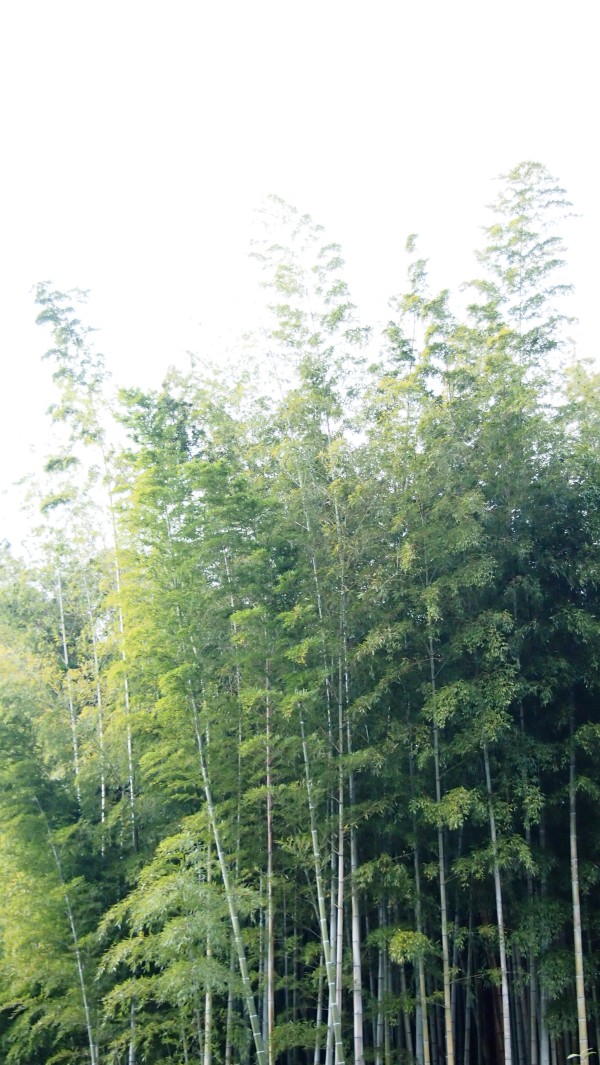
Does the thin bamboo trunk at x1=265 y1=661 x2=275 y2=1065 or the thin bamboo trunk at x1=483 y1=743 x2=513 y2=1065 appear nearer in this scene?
the thin bamboo trunk at x1=483 y1=743 x2=513 y2=1065

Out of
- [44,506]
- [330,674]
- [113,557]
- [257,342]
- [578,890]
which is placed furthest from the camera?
[44,506]

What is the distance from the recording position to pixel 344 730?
7375 millimetres

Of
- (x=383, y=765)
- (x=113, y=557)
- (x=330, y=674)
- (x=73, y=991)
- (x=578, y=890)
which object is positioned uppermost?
(x=113, y=557)

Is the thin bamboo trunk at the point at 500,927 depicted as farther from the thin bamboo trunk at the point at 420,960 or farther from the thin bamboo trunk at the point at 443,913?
the thin bamboo trunk at the point at 420,960

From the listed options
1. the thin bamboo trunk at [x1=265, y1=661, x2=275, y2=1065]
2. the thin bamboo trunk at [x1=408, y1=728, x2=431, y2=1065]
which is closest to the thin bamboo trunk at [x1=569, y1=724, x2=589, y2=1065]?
the thin bamboo trunk at [x1=408, y1=728, x2=431, y2=1065]

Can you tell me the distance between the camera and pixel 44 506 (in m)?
9.51

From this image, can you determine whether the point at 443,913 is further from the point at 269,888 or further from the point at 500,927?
the point at 269,888

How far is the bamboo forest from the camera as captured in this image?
687cm

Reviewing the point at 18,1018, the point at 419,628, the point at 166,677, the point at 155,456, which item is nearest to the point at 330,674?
the point at 419,628

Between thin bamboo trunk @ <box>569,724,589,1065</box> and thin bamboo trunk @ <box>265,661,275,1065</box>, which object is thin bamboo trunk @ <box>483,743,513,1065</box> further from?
thin bamboo trunk @ <box>265,661,275,1065</box>

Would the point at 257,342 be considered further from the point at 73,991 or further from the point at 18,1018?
the point at 18,1018

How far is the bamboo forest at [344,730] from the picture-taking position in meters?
6.87

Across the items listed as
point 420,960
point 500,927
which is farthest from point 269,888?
point 500,927

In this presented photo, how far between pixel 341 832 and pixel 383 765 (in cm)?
61
